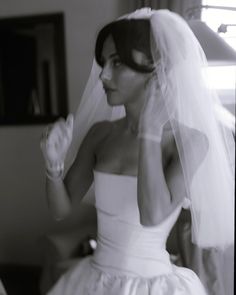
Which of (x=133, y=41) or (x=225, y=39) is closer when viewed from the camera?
(x=133, y=41)

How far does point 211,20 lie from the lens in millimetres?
850

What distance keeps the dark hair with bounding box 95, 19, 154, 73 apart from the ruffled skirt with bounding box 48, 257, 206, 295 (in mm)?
338

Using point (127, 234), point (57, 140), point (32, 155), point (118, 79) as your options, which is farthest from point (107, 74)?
point (32, 155)

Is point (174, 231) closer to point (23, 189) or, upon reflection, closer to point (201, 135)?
point (201, 135)

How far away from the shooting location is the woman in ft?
1.91

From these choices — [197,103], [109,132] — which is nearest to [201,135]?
[197,103]

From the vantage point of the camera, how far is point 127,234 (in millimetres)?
653

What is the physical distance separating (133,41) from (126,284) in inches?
15.1

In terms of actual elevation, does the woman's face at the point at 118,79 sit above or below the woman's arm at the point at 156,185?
above

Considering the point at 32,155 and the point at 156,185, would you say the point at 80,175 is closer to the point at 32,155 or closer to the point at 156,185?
the point at 156,185

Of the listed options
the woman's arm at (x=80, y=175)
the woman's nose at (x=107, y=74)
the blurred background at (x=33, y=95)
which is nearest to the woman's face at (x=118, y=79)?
the woman's nose at (x=107, y=74)

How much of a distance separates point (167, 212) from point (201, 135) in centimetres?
13

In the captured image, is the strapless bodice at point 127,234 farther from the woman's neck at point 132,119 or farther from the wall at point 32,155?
the wall at point 32,155

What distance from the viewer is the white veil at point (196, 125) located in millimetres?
591
